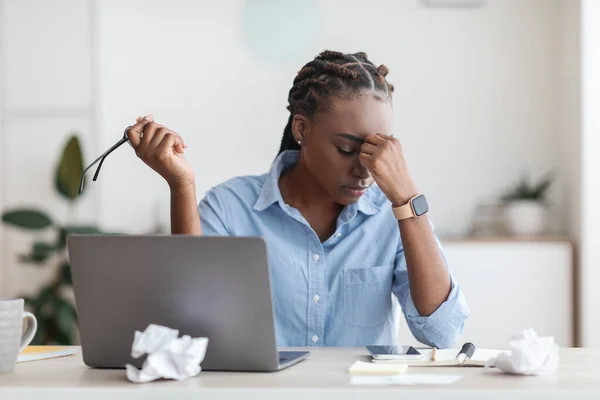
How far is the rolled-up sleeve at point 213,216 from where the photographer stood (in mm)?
1956

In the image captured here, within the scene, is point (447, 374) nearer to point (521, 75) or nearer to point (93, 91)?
point (521, 75)

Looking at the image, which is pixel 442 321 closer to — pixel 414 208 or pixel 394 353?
pixel 414 208

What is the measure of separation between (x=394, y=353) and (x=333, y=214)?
0.70m

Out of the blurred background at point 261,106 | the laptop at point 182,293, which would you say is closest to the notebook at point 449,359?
the laptop at point 182,293

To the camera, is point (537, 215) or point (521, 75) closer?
point (537, 215)

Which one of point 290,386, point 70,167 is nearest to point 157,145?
point 290,386

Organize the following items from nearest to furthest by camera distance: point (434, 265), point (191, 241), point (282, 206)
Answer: point (191, 241) < point (434, 265) < point (282, 206)

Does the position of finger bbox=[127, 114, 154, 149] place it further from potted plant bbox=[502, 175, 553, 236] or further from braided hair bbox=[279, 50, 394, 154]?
potted plant bbox=[502, 175, 553, 236]

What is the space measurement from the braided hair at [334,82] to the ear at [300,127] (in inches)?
0.5

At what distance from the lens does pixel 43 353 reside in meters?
1.45

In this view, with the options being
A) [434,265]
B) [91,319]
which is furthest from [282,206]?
[91,319]

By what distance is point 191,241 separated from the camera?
45.6 inches

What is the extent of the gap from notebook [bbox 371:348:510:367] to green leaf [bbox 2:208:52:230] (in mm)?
3130

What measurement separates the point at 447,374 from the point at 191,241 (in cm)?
40
